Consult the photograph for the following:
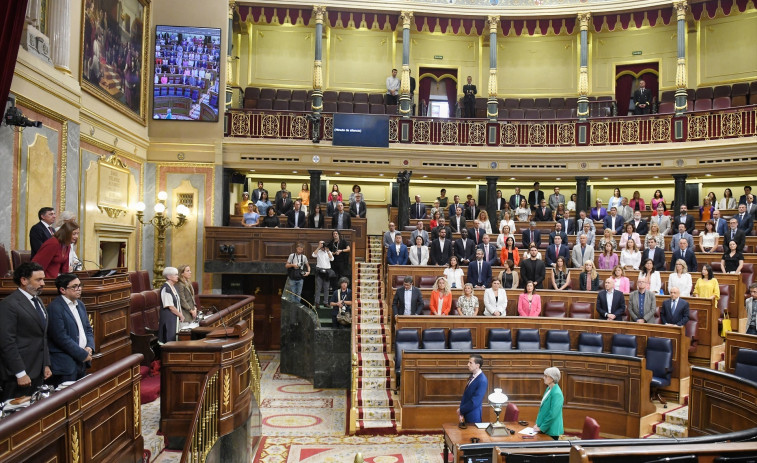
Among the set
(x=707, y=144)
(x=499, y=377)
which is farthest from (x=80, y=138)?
(x=707, y=144)

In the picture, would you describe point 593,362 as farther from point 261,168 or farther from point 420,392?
point 261,168

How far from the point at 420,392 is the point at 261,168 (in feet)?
28.5

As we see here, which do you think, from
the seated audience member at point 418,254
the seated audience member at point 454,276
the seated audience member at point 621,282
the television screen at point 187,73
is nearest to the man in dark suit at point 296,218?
the television screen at point 187,73

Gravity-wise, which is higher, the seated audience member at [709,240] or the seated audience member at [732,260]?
the seated audience member at [709,240]

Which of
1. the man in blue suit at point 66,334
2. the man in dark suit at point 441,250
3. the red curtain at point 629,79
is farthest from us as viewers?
the red curtain at point 629,79

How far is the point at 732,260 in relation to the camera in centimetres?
974

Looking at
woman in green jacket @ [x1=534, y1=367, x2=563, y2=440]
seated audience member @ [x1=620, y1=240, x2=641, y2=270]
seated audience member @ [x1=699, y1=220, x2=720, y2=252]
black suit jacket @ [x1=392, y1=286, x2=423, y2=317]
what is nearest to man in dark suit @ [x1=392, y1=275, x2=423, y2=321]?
black suit jacket @ [x1=392, y1=286, x2=423, y2=317]

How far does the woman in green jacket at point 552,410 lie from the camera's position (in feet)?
17.8

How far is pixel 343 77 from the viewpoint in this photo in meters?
17.7

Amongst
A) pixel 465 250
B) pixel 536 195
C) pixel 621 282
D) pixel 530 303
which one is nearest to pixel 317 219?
pixel 465 250

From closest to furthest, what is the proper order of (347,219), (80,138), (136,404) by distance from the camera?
1. (136,404)
2. (80,138)
3. (347,219)

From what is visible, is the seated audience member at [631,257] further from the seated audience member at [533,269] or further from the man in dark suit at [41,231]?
the man in dark suit at [41,231]

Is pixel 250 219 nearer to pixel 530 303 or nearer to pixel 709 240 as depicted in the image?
pixel 530 303

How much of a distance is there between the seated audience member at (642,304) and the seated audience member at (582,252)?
1922 mm
